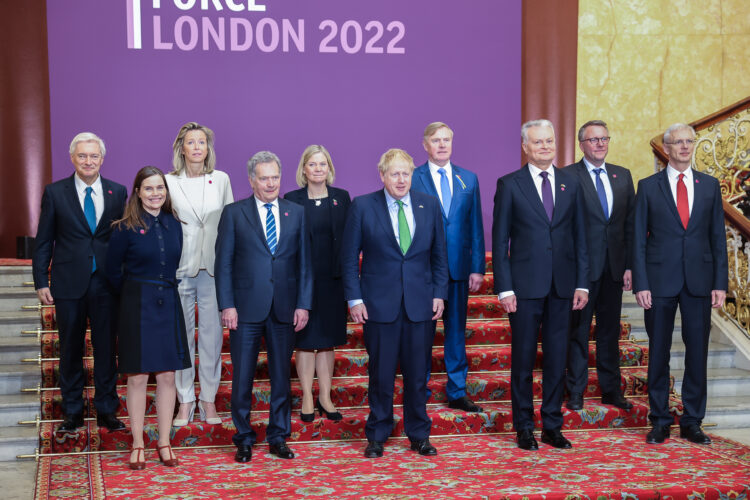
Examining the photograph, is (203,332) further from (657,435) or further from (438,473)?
(657,435)

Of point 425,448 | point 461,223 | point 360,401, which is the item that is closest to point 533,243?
A: point 461,223

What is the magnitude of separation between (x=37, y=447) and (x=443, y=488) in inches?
86.5

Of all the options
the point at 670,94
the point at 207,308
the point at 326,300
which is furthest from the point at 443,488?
the point at 670,94

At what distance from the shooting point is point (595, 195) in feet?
15.9

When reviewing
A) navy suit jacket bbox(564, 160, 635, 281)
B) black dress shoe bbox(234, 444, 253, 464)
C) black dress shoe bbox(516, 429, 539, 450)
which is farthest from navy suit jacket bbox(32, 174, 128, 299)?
navy suit jacket bbox(564, 160, 635, 281)

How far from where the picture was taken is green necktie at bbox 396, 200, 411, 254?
13.9 feet

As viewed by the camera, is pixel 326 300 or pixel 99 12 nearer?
pixel 326 300

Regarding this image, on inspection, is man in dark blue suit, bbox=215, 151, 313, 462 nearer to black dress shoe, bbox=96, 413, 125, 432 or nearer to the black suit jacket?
the black suit jacket

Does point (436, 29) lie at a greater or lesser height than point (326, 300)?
greater

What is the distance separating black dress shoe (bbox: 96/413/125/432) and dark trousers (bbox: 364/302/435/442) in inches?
52.9

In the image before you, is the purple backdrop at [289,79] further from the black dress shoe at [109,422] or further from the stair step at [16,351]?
the black dress shoe at [109,422]

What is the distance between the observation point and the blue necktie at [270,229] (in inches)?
166

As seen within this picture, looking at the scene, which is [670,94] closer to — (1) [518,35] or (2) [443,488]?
(1) [518,35]

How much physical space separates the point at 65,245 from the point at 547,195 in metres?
2.58
